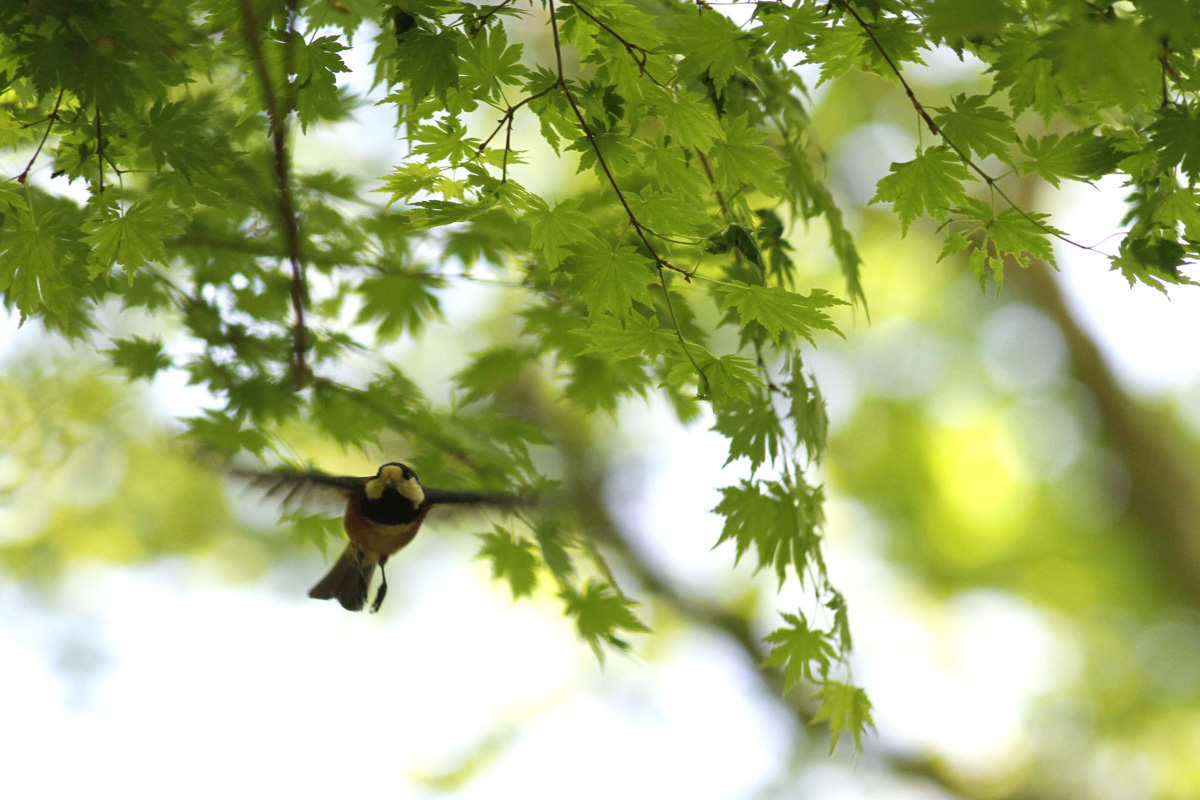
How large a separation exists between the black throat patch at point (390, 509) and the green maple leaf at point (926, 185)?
5.09ft

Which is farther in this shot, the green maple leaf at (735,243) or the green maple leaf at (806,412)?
the green maple leaf at (806,412)

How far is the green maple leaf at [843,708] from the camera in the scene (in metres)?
2.15

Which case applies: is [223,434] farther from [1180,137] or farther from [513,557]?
[1180,137]

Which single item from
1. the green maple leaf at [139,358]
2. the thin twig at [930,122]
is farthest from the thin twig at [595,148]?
the green maple leaf at [139,358]

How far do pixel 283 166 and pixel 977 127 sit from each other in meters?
1.48

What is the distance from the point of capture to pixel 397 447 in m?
3.04

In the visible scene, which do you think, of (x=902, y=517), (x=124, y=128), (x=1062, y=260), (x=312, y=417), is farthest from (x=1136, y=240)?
(x=902, y=517)

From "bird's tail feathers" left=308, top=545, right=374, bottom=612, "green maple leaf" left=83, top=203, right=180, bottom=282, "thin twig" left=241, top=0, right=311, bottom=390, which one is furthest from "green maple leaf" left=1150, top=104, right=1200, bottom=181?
"bird's tail feathers" left=308, top=545, right=374, bottom=612

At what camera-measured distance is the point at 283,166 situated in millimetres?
1931

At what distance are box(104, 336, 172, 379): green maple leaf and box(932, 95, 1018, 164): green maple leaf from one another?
2415mm

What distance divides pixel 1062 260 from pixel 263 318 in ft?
20.1

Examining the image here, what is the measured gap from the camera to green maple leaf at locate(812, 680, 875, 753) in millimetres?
2146

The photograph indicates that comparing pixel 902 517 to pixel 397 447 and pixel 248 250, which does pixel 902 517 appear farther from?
pixel 248 250

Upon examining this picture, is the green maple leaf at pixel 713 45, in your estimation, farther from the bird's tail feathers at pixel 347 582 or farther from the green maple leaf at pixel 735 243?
the bird's tail feathers at pixel 347 582
